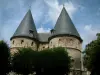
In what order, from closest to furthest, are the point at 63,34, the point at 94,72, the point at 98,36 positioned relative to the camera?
the point at 94,72
the point at 98,36
the point at 63,34

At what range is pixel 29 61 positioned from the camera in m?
51.0

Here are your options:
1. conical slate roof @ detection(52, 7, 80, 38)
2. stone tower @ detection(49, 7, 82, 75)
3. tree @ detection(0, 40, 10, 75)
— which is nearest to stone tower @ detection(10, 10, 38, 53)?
stone tower @ detection(49, 7, 82, 75)

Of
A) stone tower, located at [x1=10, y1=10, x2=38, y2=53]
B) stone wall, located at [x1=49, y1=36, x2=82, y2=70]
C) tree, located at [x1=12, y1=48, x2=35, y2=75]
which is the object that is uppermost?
stone tower, located at [x1=10, y1=10, x2=38, y2=53]

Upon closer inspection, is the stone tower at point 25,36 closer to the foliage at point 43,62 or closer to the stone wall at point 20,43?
the stone wall at point 20,43

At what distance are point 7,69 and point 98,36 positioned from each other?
1782cm

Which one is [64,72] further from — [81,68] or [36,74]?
[81,68]

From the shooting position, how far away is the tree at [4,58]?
46656 millimetres

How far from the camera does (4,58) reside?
156 ft

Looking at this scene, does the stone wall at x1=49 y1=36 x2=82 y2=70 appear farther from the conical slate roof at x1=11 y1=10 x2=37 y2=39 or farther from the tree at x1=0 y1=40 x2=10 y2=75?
the tree at x1=0 y1=40 x2=10 y2=75

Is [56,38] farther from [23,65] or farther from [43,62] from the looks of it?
[23,65]

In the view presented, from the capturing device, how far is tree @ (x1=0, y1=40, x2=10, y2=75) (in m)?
46.7

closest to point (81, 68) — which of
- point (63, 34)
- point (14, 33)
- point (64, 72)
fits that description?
point (63, 34)

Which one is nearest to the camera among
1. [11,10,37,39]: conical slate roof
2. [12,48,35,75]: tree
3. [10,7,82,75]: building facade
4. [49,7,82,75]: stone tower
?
[12,48,35,75]: tree

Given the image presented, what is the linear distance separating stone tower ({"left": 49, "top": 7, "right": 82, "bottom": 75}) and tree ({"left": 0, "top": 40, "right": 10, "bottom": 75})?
51.4 ft
